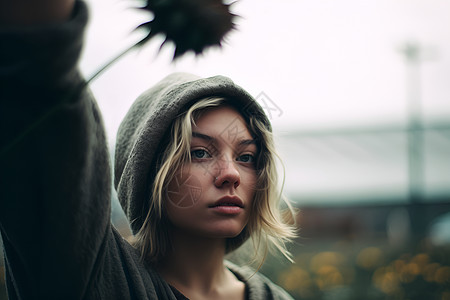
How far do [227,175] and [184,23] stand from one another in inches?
24.3

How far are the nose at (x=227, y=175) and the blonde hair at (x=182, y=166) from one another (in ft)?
0.28

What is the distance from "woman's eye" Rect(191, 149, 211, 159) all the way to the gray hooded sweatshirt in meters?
0.29

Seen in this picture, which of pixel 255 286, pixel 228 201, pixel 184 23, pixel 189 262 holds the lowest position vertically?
pixel 255 286

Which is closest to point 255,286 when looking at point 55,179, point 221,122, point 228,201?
point 228,201

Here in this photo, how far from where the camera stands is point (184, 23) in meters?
0.69

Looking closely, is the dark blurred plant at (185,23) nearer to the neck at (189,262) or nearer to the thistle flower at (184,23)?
the thistle flower at (184,23)

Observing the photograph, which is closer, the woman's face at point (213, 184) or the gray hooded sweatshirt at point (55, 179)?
the gray hooded sweatshirt at point (55, 179)

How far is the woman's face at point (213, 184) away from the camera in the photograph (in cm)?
128

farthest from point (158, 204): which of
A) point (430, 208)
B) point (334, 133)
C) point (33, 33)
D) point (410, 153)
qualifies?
point (430, 208)

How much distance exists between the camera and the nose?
49.8 inches

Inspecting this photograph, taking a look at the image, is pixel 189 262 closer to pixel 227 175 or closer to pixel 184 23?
pixel 227 175

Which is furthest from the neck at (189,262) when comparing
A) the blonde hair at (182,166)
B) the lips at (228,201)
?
the lips at (228,201)

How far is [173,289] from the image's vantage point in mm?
1347

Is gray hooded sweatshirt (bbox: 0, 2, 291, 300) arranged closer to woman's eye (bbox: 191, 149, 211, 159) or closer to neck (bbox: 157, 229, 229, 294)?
neck (bbox: 157, 229, 229, 294)
